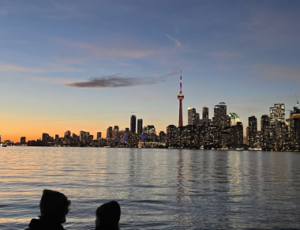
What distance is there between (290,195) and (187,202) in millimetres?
11721

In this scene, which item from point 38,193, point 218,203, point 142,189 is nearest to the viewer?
point 218,203

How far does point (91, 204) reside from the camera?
26281mm

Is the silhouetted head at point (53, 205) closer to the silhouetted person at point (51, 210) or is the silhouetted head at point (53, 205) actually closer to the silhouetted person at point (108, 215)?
the silhouetted person at point (51, 210)

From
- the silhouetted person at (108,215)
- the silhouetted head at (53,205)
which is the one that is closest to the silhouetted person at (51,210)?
the silhouetted head at (53,205)

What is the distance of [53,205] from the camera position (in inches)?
241

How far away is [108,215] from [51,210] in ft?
3.40

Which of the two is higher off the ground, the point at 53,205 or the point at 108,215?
the point at 53,205

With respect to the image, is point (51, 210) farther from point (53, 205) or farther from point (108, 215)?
point (108, 215)

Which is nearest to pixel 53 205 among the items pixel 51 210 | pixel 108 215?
pixel 51 210

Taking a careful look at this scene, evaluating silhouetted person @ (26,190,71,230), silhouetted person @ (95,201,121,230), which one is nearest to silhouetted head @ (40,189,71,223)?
silhouetted person @ (26,190,71,230)

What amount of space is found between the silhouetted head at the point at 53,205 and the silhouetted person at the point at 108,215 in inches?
26.6

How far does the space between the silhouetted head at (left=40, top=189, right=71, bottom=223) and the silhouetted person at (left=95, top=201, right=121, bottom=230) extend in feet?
2.21

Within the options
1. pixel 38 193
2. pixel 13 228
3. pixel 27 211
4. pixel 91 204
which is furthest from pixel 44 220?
pixel 38 193

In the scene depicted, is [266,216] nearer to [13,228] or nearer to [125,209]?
[125,209]
